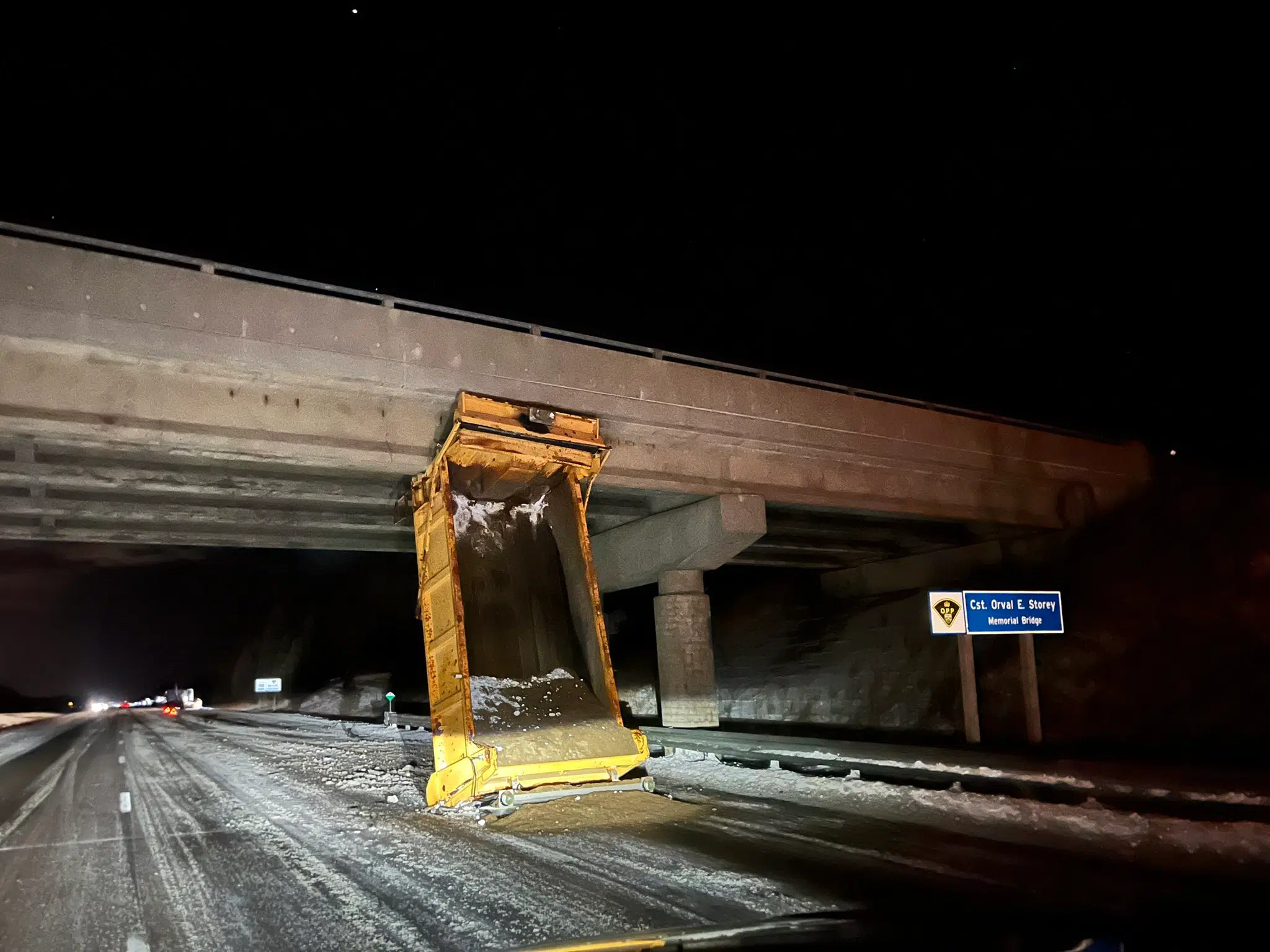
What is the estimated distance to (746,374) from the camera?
61.0 feet

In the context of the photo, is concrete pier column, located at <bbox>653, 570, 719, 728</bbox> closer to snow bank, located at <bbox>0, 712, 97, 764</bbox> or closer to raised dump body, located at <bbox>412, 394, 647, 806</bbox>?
raised dump body, located at <bbox>412, 394, 647, 806</bbox>

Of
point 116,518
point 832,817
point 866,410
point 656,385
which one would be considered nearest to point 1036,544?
point 866,410

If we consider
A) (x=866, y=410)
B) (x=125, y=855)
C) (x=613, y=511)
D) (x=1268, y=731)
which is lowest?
(x=1268, y=731)

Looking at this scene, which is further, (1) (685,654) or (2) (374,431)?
(1) (685,654)

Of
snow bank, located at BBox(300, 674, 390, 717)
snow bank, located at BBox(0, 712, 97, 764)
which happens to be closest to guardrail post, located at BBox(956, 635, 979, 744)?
snow bank, located at BBox(0, 712, 97, 764)

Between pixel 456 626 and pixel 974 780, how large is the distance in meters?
7.58

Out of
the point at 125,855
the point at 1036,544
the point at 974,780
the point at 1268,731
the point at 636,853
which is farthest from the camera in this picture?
the point at 1036,544

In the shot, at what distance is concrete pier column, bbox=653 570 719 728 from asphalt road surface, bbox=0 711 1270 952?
8.17 meters

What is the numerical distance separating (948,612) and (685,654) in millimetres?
8106

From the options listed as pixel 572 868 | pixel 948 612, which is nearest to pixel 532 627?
pixel 572 868

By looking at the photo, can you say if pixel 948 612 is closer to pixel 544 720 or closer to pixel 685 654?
pixel 544 720

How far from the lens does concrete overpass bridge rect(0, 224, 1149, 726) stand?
38.8 feet

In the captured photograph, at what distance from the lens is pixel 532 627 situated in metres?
12.8

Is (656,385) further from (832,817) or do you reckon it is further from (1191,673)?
(1191,673)
